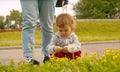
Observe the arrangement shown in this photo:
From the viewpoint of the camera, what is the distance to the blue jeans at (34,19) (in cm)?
462

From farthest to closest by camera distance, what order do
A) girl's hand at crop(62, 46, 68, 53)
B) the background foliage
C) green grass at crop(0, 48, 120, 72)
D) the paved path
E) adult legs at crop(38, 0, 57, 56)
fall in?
the background foliage, the paved path, adult legs at crop(38, 0, 57, 56), girl's hand at crop(62, 46, 68, 53), green grass at crop(0, 48, 120, 72)

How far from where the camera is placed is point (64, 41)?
15.3ft

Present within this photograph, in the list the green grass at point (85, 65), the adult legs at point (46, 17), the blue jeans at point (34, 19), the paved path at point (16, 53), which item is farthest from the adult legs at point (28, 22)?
the paved path at point (16, 53)

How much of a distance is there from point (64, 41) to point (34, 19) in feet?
1.48

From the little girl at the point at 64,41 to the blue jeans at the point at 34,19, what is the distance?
0.84ft

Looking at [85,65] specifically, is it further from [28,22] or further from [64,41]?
[28,22]

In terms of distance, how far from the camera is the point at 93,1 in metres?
52.0

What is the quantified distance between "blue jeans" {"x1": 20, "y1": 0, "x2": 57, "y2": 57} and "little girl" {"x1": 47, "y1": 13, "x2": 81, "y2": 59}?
256 mm

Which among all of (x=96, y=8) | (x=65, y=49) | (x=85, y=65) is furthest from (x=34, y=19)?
(x=96, y=8)

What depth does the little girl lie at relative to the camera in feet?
14.7

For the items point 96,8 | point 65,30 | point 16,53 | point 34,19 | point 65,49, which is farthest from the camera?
point 96,8

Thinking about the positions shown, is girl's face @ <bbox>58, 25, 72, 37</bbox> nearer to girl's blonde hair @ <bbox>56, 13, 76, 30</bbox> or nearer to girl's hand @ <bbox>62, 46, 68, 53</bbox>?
girl's blonde hair @ <bbox>56, 13, 76, 30</bbox>

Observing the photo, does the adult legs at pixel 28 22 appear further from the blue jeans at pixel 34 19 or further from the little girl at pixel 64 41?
the little girl at pixel 64 41

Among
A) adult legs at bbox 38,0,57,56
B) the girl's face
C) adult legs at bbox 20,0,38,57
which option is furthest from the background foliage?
the girl's face
